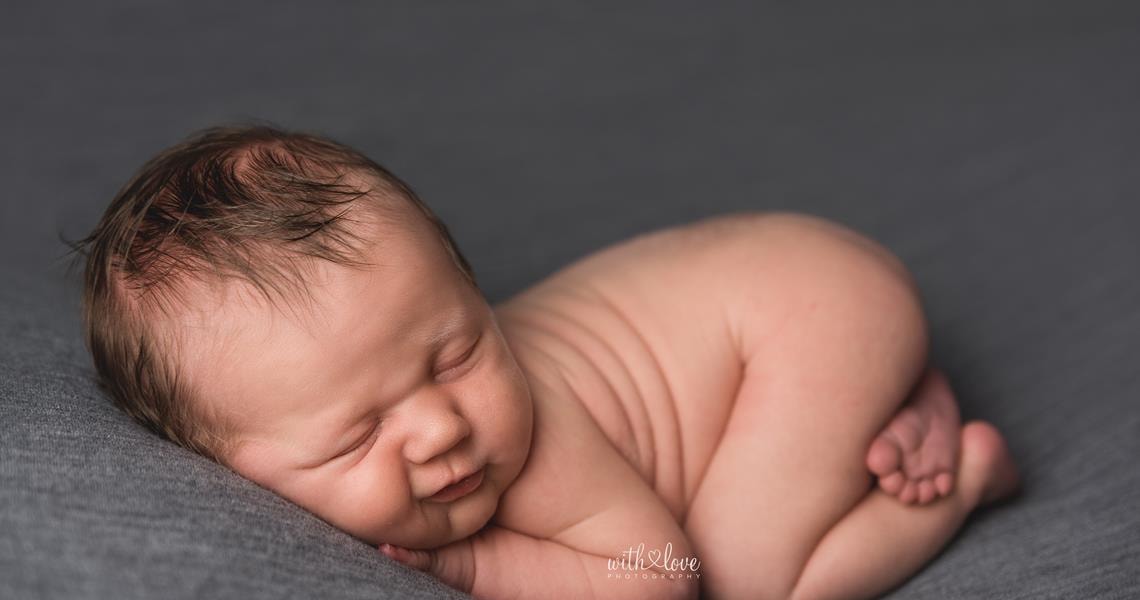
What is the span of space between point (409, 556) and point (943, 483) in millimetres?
713

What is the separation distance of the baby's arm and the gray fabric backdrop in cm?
15

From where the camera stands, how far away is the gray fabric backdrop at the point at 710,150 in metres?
1.40

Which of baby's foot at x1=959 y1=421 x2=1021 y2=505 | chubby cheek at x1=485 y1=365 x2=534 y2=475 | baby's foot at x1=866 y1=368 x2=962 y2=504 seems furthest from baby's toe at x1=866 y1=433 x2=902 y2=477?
chubby cheek at x1=485 y1=365 x2=534 y2=475

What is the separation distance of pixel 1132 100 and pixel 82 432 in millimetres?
2093

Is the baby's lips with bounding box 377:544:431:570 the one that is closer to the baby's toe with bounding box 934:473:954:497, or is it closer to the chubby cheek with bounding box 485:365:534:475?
→ the chubby cheek with bounding box 485:365:534:475

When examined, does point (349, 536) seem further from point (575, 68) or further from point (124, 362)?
point (575, 68)

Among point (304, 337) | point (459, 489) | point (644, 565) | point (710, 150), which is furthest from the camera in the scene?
point (710, 150)

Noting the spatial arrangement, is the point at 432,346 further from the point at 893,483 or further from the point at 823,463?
the point at 893,483

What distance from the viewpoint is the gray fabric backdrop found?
1.40 metres

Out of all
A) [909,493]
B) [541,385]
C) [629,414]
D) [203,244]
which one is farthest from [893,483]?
[203,244]

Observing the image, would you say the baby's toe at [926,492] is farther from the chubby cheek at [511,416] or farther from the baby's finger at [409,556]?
the baby's finger at [409,556]

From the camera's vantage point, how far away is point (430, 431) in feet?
3.48

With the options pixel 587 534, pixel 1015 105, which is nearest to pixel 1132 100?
pixel 1015 105

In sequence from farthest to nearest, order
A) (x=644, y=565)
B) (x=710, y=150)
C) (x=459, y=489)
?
1. (x=710, y=150)
2. (x=644, y=565)
3. (x=459, y=489)
